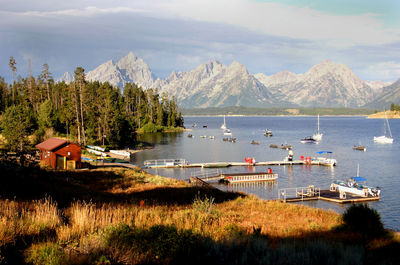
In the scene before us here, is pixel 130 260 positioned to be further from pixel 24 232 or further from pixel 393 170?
pixel 393 170

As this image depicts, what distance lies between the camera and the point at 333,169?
62.9 meters

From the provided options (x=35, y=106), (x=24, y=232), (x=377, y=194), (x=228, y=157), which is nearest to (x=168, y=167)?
Answer: (x=228, y=157)

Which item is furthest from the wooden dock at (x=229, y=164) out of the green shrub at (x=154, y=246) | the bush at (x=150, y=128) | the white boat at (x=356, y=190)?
the bush at (x=150, y=128)

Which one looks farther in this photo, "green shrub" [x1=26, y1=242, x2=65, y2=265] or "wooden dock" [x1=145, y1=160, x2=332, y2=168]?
"wooden dock" [x1=145, y1=160, x2=332, y2=168]

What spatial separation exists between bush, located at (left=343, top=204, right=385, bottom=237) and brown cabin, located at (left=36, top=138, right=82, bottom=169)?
120 ft

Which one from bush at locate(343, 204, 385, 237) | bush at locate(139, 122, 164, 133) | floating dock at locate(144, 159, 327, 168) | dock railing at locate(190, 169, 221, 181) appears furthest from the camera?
bush at locate(139, 122, 164, 133)

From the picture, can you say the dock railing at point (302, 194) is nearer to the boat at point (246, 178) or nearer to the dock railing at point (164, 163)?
the boat at point (246, 178)

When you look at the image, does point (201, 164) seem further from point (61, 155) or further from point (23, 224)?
point (23, 224)

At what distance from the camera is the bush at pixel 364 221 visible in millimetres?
13148

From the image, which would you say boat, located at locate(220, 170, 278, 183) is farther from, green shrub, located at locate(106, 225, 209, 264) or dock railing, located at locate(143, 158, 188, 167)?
green shrub, located at locate(106, 225, 209, 264)

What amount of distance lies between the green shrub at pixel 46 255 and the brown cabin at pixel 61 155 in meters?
37.6

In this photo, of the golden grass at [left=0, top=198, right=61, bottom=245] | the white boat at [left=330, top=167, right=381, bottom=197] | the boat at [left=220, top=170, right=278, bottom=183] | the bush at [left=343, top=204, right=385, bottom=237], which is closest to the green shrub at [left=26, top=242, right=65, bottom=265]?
the golden grass at [left=0, top=198, right=61, bottom=245]

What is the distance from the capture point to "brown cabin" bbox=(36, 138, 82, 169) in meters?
42.1

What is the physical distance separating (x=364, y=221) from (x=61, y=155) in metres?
38.4
